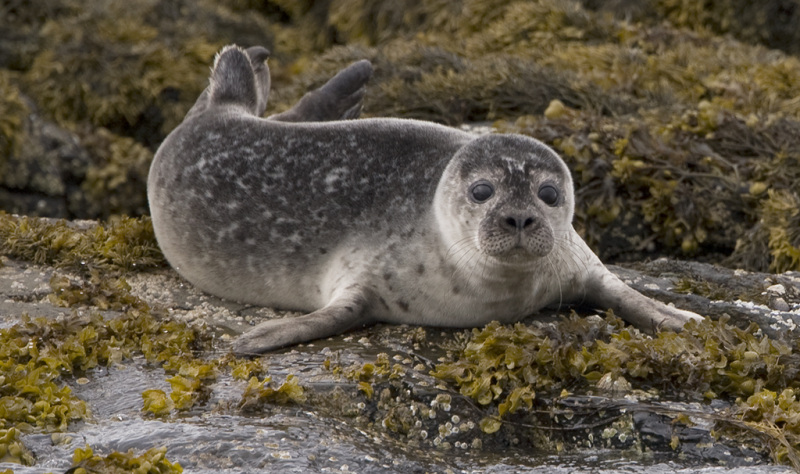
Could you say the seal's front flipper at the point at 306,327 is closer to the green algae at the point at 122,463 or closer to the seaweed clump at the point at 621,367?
the seaweed clump at the point at 621,367

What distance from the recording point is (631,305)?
4820 mm

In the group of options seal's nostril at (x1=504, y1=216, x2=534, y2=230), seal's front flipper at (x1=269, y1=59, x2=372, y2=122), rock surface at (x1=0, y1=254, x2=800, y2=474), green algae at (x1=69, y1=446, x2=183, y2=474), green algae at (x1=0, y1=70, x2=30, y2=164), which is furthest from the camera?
green algae at (x1=0, y1=70, x2=30, y2=164)

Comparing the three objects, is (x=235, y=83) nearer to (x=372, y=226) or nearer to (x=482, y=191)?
(x=372, y=226)

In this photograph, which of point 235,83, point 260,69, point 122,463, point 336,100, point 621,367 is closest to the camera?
point 122,463

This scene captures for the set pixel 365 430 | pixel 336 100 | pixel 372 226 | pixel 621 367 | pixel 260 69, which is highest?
pixel 260 69

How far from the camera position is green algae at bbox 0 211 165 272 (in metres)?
5.66

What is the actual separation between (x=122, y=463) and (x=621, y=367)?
1.84 metres

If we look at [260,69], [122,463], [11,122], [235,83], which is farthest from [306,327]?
[11,122]

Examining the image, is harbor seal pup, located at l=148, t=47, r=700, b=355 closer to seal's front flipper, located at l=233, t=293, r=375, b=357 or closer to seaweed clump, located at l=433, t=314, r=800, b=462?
seal's front flipper, located at l=233, t=293, r=375, b=357

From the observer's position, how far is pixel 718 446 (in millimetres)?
3586

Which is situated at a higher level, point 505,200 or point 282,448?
point 505,200

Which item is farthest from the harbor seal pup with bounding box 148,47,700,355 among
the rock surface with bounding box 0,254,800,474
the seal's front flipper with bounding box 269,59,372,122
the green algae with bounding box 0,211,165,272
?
the seal's front flipper with bounding box 269,59,372,122

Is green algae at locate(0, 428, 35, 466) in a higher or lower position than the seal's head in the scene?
lower

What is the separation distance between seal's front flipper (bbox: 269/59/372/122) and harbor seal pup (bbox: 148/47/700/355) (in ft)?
2.14
